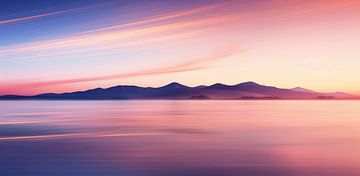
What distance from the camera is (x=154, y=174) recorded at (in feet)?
40.8

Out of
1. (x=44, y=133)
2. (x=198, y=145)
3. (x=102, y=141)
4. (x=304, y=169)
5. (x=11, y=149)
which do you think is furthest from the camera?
(x=44, y=133)

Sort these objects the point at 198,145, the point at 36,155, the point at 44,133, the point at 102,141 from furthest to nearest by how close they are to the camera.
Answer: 1. the point at 44,133
2. the point at 102,141
3. the point at 198,145
4. the point at 36,155

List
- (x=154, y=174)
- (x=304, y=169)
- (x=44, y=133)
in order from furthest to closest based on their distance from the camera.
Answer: (x=44, y=133)
(x=304, y=169)
(x=154, y=174)

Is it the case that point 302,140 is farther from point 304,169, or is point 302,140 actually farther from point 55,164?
point 55,164

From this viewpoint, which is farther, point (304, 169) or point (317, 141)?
point (317, 141)

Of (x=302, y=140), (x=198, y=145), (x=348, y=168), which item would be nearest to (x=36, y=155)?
(x=198, y=145)

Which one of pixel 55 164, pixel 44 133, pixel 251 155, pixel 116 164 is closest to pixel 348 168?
pixel 251 155

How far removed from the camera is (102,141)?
826 inches

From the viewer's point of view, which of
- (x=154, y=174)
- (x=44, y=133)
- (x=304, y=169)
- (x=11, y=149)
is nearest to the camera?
(x=154, y=174)

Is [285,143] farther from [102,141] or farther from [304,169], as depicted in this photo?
[102,141]

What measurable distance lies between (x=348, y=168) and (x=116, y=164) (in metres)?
6.85

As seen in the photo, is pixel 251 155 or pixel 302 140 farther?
pixel 302 140

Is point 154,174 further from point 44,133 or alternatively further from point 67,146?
point 44,133

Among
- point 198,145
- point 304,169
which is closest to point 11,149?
point 198,145
